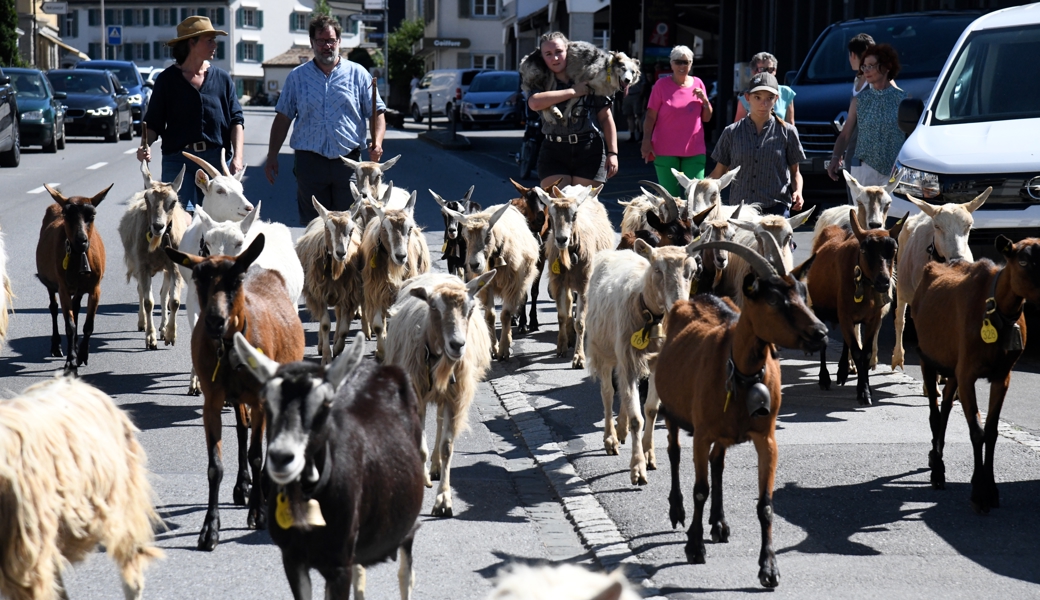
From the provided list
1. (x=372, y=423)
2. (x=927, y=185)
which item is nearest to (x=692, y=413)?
(x=372, y=423)

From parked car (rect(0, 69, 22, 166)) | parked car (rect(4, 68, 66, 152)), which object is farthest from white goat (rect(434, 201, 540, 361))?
parked car (rect(4, 68, 66, 152))

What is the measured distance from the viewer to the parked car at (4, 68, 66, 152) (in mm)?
27422

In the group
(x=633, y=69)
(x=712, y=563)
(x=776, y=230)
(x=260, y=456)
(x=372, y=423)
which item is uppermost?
(x=633, y=69)

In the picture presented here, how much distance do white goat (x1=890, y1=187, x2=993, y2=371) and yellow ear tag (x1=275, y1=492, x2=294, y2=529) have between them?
5019 millimetres

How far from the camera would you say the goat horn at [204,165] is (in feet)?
28.3

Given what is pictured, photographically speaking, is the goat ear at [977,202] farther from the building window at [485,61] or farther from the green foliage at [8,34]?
the building window at [485,61]

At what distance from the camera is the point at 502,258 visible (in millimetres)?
9438

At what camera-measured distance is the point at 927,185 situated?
9.11m

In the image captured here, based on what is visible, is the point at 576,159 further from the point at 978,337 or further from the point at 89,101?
the point at 89,101

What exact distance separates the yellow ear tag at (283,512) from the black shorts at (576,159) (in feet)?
23.2

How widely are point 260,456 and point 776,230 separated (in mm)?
4243

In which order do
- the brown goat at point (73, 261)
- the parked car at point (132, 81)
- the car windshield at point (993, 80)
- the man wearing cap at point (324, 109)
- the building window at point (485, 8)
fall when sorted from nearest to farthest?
the brown goat at point (73, 261), the man wearing cap at point (324, 109), the car windshield at point (993, 80), the parked car at point (132, 81), the building window at point (485, 8)

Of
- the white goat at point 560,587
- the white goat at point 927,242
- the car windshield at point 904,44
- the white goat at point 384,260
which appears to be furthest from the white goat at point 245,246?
the car windshield at point 904,44

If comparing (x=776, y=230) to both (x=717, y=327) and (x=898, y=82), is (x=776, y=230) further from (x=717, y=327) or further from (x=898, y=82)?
(x=898, y=82)
